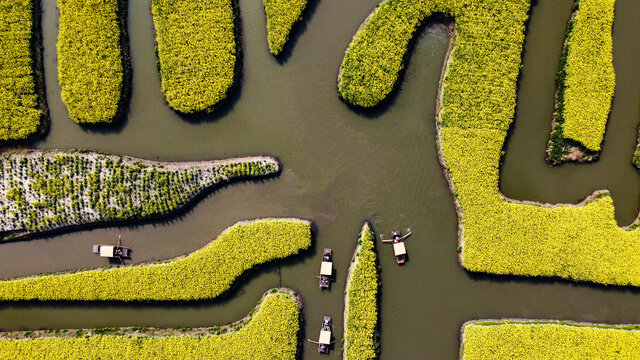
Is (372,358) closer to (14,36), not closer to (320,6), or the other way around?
(320,6)

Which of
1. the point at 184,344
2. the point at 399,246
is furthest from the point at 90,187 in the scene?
the point at 399,246

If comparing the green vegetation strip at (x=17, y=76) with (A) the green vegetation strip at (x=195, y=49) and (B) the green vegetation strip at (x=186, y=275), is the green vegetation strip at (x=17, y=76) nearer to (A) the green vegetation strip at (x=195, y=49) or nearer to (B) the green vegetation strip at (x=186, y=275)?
(A) the green vegetation strip at (x=195, y=49)

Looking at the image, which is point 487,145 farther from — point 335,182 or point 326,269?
point 326,269

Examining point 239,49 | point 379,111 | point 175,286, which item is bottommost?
point 175,286

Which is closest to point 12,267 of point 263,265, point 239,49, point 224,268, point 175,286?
point 175,286

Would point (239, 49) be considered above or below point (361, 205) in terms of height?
above
